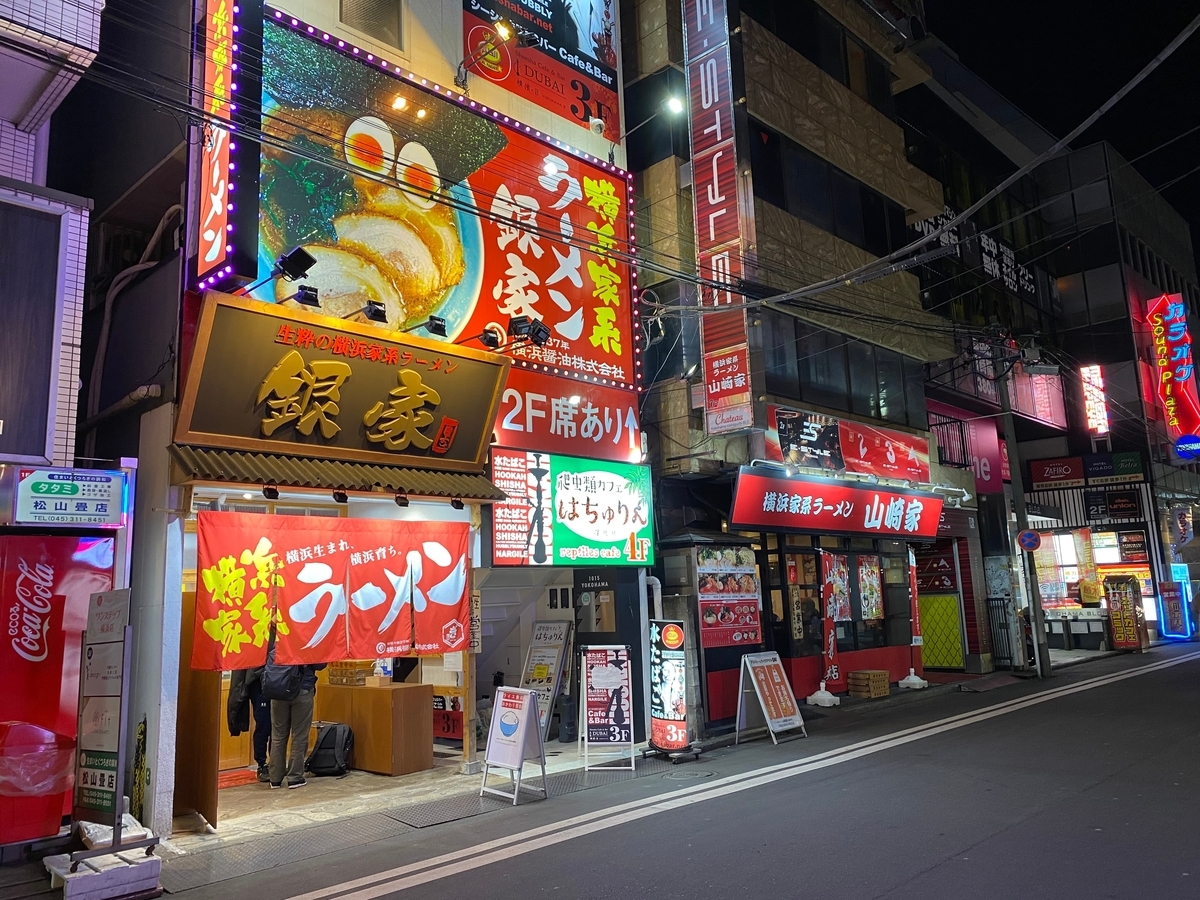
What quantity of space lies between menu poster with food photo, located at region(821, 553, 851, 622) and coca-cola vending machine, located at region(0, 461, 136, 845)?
13097 mm

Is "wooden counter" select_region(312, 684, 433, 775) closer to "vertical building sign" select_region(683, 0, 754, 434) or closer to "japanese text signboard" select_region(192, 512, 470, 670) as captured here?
"japanese text signboard" select_region(192, 512, 470, 670)

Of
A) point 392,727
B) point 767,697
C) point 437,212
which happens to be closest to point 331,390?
point 437,212

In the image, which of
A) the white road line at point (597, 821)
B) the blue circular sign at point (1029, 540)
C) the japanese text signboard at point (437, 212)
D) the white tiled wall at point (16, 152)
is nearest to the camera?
the white road line at point (597, 821)

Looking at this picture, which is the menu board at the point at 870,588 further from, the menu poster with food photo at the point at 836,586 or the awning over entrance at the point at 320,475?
the awning over entrance at the point at 320,475

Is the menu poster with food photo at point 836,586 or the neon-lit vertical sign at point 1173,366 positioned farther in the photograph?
the neon-lit vertical sign at point 1173,366

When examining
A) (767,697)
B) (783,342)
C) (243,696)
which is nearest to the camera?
(243,696)

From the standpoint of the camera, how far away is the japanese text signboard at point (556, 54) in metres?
13.0

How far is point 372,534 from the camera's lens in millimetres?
10117

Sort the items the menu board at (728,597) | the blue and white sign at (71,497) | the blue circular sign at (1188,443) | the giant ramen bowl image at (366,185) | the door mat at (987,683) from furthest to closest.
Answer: the blue circular sign at (1188,443)
the door mat at (987,683)
the menu board at (728,597)
the giant ramen bowl image at (366,185)
the blue and white sign at (71,497)

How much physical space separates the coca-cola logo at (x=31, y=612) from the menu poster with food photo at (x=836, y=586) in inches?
535

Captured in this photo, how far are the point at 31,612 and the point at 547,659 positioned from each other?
24.6ft

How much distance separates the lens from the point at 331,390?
31.4 ft

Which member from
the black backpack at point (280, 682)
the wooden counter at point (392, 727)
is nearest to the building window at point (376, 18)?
the black backpack at point (280, 682)

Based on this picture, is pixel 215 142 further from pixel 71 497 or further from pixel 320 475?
pixel 71 497
